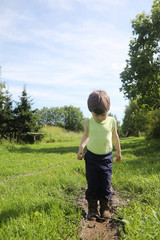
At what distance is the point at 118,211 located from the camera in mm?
3031

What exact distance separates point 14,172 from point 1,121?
12.8 meters

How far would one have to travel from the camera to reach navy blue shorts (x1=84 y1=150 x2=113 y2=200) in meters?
3.18

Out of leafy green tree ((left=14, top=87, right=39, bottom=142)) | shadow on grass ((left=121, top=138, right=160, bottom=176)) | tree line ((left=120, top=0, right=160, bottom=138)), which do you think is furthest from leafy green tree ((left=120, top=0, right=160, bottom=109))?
leafy green tree ((left=14, top=87, right=39, bottom=142))

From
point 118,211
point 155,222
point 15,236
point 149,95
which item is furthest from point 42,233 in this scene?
point 149,95

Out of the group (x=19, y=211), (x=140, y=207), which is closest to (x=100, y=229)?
(x=140, y=207)

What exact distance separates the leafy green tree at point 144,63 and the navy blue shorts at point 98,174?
42.0 ft

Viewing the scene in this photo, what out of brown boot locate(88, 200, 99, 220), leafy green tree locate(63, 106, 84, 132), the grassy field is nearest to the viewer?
the grassy field

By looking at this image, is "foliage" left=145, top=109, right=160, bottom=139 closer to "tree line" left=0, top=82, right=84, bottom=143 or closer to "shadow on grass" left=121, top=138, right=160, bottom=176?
"shadow on grass" left=121, top=138, right=160, bottom=176

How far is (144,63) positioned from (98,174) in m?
13.4

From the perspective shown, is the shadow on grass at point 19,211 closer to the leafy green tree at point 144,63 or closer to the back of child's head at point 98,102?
the back of child's head at point 98,102

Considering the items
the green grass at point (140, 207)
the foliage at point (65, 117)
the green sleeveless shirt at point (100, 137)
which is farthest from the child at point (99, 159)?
the foliage at point (65, 117)

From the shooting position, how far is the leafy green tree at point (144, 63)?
14703 millimetres

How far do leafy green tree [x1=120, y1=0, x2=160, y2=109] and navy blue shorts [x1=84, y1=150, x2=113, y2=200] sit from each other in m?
12.8

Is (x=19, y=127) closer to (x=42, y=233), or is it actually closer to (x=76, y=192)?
(x=76, y=192)
